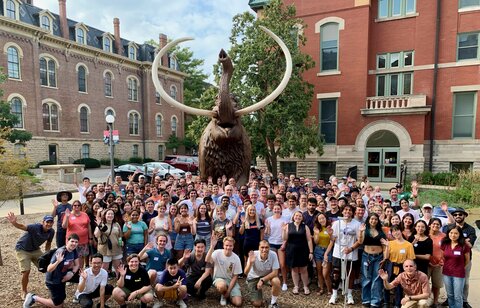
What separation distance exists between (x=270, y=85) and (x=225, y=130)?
7.82m

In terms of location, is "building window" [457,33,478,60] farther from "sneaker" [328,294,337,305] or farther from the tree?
"sneaker" [328,294,337,305]

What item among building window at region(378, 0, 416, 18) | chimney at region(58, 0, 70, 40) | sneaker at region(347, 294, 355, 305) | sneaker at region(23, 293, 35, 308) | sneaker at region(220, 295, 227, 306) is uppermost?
chimney at region(58, 0, 70, 40)

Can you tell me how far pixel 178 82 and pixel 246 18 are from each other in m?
25.5

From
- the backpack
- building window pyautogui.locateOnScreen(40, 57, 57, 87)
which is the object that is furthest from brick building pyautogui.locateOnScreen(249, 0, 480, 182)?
building window pyautogui.locateOnScreen(40, 57, 57, 87)

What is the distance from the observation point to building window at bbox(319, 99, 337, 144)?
17.9 m

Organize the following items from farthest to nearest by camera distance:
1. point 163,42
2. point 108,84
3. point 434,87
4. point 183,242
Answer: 1. point 163,42
2. point 108,84
3. point 434,87
4. point 183,242

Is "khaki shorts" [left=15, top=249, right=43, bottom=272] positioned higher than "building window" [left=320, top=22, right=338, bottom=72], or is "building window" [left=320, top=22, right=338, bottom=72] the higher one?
"building window" [left=320, top=22, right=338, bottom=72]

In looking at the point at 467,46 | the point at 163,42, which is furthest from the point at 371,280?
the point at 163,42

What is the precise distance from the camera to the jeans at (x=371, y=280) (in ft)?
14.8

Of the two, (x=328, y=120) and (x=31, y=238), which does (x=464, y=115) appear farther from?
(x=31, y=238)

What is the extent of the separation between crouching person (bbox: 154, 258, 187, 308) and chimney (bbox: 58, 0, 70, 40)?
29635 mm

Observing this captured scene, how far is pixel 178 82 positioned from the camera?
3856 cm

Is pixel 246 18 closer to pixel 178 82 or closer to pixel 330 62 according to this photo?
pixel 330 62

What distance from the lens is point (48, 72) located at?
26.6 metres
